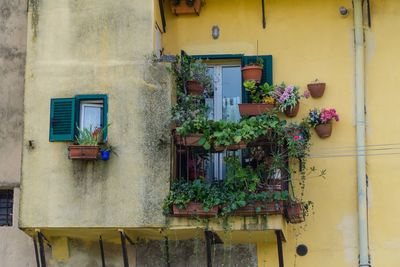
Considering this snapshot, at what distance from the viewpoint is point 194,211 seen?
13.6m

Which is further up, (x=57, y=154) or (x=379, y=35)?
(x=379, y=35)

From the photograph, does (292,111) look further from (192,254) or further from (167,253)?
(167,253)

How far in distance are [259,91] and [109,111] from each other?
222 centimetres

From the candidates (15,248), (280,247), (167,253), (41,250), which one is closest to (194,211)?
(167,253)

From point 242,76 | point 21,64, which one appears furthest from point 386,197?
point 21,64

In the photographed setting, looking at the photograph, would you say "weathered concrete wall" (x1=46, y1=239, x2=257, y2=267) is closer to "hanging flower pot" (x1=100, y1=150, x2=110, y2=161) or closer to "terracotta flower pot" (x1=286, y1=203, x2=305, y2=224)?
"terracotta flower pot" (x1=286, y1=203, x2=305, y2=224)

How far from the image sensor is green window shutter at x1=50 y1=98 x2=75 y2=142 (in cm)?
1413

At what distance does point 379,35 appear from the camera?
48.7 feet

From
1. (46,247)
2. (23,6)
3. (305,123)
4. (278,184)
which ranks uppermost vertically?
(23,6)

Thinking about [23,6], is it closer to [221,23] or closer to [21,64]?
[21,64]

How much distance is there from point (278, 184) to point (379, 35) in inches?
115

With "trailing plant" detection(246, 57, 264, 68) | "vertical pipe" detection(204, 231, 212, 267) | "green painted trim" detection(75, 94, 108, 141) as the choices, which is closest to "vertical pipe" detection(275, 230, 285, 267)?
"vertical pipe" detection(204, 231, 212, 267)

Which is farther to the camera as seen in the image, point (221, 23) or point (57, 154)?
point (221, 23)

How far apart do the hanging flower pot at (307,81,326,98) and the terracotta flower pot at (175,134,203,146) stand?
2065 mm
